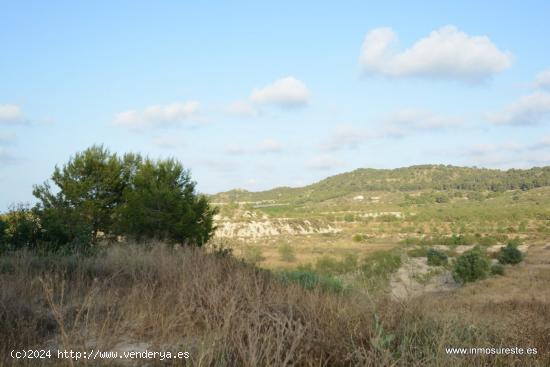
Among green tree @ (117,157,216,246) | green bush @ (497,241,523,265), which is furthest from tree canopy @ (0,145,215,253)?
green bush @ (497,241,523,265)

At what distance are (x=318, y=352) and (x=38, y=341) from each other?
10.1 ft

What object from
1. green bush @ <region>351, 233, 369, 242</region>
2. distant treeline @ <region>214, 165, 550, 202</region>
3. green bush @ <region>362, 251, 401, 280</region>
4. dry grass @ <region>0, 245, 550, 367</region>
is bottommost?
green bush @ <region>362, 251, 401, 280</region>

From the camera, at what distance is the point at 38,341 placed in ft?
15.6

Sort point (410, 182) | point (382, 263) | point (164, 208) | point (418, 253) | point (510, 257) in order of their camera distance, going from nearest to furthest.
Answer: point (164, 208)
point (510, 257)
point (382, 263)
point (418, 253)
point (410, 182)

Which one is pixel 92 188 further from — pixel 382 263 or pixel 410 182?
pixel 410 182

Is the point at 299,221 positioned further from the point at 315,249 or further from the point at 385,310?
the point at 385,310

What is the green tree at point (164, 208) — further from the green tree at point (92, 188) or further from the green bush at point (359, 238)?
the green bush at point (359, 238)

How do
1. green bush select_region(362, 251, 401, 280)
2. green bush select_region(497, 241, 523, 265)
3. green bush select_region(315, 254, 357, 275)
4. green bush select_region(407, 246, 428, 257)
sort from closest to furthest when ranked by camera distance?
green bush select_region(362, 251, 401, 280) → green bush select_region(497, 241, 523, 265) → green bush select_region(315, 254, 357, 275) → green bush select_region(407, 246, 428, 257)

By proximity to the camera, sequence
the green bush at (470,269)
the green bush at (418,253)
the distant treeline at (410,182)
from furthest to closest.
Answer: the distant treeline at (410,182) < the green bush at (418,253) < the green bush at (470,269)

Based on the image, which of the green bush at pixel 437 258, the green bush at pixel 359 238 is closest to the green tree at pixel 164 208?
the green bush at pixel 437 258

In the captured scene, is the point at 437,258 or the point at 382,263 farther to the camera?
the point at 437,258

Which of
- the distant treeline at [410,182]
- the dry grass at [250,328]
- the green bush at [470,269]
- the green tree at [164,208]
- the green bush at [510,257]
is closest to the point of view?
the dry grass at [250,328]

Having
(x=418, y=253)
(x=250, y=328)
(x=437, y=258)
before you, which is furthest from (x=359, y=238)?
(x=250, y=328)

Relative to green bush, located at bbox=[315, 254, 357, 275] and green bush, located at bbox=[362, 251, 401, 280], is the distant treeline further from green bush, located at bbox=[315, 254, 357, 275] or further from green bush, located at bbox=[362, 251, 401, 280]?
green bush, located at bbox=[315, 254, 357, 275]
